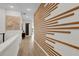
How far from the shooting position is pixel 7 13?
9.33 metres

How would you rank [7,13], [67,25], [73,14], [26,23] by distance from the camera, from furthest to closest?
[26,23]
[7,13]
[67,25]
[73,14]

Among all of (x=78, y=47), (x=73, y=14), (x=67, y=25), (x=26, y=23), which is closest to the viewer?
(x=78, y=47)

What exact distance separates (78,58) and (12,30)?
8074mm

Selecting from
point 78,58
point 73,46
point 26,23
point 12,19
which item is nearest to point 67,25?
point 73,46

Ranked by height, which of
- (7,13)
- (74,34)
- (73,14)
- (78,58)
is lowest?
(78,58)

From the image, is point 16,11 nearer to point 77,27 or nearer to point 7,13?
point 7,13

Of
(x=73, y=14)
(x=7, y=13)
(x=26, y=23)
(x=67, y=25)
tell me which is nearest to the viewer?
(x=73, y=14)

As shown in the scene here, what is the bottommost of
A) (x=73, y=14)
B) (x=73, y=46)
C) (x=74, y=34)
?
(x=73, y=46)

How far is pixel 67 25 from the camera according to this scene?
6.86 ft

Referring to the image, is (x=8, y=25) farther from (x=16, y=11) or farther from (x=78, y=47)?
(x=78, y=47)

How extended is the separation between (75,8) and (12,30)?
829cm

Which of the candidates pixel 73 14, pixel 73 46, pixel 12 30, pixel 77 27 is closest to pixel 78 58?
pixel 73 46

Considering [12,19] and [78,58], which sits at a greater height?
[12,19]

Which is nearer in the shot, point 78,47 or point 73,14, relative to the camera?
point 78,47
